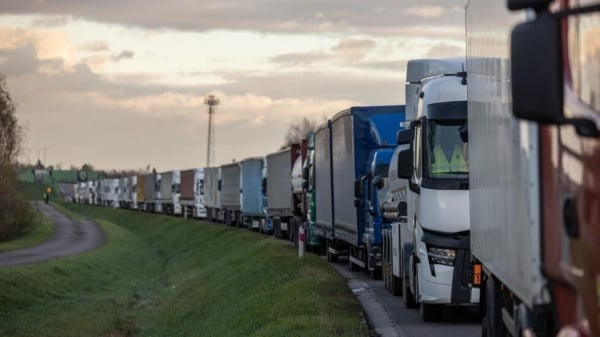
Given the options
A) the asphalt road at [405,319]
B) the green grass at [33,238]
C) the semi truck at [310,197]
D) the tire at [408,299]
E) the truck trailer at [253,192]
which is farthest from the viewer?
the green grass at [33,238]

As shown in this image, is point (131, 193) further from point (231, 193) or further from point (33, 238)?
point (231, 193)

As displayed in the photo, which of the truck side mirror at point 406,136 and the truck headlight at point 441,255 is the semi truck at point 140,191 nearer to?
the truck side mirror at point 406,136

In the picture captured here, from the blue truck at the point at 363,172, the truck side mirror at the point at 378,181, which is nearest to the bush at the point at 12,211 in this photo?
the blue truck at the point at 363,172

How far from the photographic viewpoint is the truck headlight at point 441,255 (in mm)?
15664

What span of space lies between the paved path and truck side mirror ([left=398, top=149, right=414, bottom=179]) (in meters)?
34.4

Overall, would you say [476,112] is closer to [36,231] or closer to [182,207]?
[36,231]

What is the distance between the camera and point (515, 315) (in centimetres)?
819

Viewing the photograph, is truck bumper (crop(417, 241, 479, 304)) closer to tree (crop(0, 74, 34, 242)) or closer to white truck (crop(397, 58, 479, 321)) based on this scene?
white truck (crop(397, 58, 479, 321))

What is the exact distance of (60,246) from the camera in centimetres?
6806

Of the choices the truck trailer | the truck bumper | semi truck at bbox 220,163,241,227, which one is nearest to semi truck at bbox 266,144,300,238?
the truck trailer

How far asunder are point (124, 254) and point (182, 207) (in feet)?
126

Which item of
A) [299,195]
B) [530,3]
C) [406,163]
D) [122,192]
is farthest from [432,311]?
[122,192]

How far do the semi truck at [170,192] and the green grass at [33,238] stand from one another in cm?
1028

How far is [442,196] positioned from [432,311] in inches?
86.8
